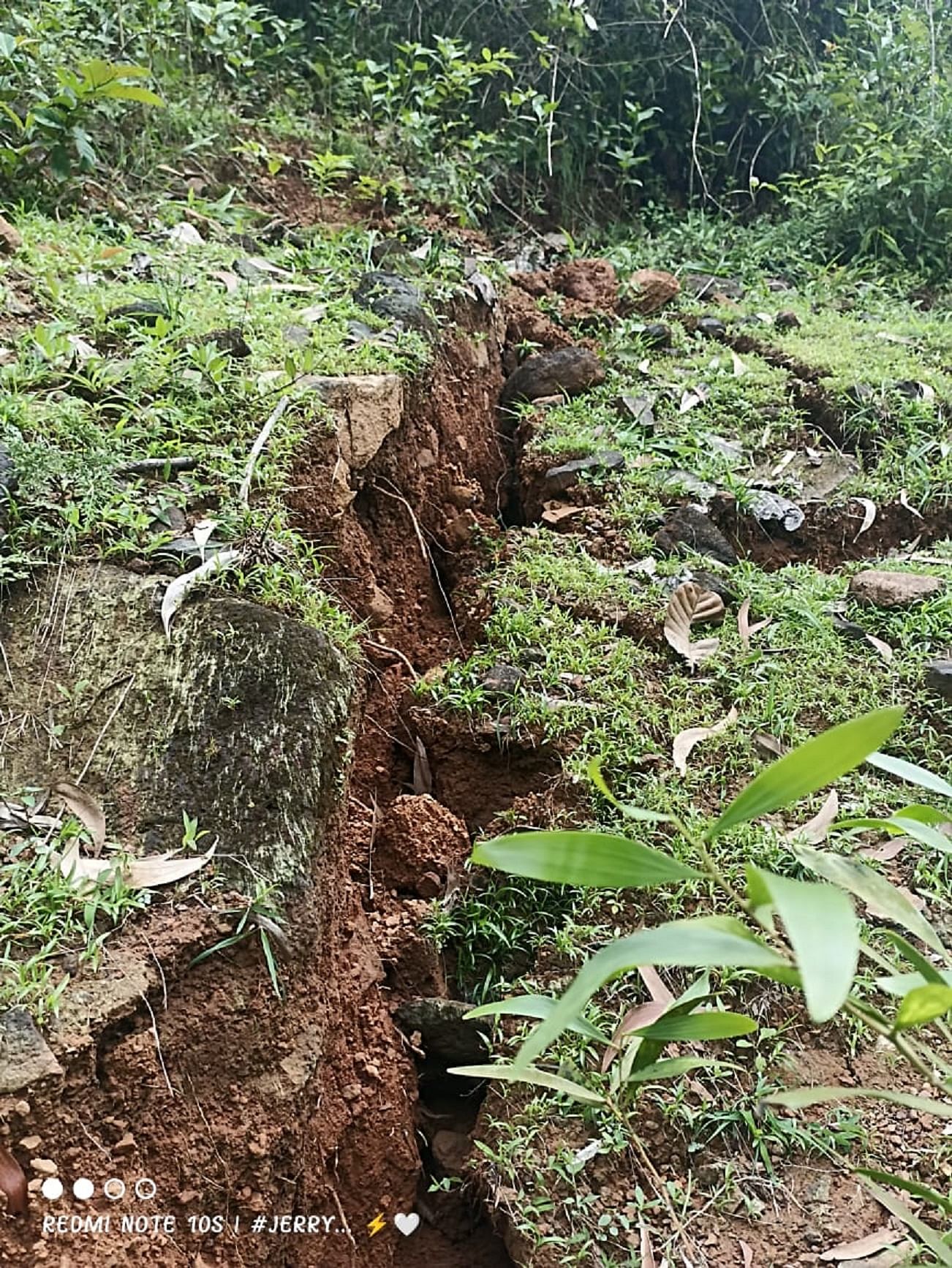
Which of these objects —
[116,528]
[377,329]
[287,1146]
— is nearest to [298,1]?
[377,329]

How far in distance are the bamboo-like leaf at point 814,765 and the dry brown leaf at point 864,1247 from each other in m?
1.11

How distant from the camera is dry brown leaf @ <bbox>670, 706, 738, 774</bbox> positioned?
245 centimetres

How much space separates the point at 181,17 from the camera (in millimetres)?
4410

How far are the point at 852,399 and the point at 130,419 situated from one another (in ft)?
8.58

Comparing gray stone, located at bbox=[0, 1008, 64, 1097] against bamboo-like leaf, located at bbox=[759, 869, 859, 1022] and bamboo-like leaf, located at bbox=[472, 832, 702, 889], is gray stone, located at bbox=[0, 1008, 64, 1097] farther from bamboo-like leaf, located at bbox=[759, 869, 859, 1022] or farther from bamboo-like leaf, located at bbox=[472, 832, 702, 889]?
bamboo-like leaf, located at bbox=[759, 869, 859, 1022]

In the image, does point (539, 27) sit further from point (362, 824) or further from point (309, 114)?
point (362, 824)

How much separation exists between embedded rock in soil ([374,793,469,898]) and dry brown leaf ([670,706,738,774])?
0.56 m

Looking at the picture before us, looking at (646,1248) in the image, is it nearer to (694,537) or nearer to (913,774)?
(913,774)

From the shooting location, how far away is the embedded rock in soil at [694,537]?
318 cm

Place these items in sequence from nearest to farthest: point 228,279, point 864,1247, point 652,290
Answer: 1. point 864,1247
2. point 228,279
3. point 652,290

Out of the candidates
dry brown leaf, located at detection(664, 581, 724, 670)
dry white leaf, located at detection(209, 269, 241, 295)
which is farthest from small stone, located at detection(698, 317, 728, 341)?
dry white leaf, located at detection(209, 269, 241, 295)

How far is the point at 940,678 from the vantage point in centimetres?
269

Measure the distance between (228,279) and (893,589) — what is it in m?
2.47

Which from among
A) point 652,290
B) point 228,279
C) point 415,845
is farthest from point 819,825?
point 652,290
